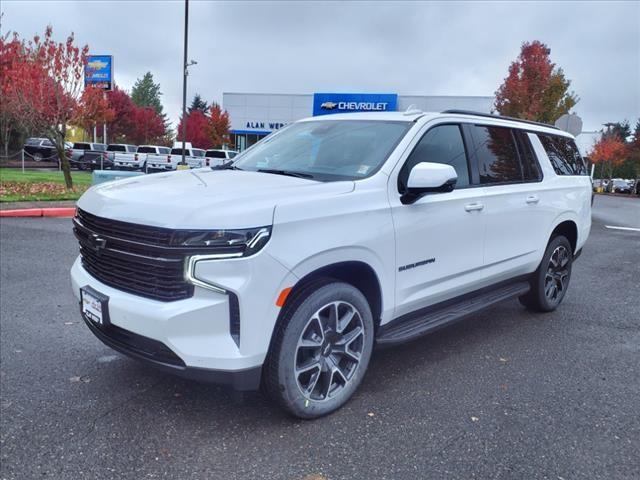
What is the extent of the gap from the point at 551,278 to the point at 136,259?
14.0 feet

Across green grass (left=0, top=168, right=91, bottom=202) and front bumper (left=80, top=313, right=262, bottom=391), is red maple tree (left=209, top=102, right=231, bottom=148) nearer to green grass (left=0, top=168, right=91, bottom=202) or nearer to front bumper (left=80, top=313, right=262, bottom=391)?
green grass (left=0, top=168, right=91, bottom=202)

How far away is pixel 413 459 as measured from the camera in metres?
2.82

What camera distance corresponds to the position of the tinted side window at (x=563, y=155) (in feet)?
17.4

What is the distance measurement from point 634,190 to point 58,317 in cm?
5449

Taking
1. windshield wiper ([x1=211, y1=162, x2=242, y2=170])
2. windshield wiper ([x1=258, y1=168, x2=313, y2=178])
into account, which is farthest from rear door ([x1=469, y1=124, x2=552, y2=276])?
windshield wiper ([x1=211, y1=162, x2=242, y2=170])

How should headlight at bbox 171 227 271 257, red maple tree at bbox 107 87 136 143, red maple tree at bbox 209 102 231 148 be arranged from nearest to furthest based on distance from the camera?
1. headlight at bbox 171 227 271 257
2. red maple tree at bbox 209 102 231 148
3. red maple tree at bbox 107 87 136 143

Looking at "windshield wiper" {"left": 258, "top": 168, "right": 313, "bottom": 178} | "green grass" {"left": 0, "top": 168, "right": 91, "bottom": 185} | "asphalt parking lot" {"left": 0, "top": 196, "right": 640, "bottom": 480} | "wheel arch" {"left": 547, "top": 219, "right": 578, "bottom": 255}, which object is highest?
"windshield wiper" {"left": 258, "top": 168, "right": 313, "bottom": 178}

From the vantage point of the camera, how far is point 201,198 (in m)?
2.84

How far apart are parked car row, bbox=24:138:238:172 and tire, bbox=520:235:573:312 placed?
24956 millimetres

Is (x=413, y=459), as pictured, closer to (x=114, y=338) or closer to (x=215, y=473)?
(x=215, y=473)

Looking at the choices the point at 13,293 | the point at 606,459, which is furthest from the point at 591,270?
the point at 13,293

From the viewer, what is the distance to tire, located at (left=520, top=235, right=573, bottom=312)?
5.27m

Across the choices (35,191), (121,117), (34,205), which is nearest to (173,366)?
(34,205)

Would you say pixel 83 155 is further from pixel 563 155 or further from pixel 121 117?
pixel 563 155
